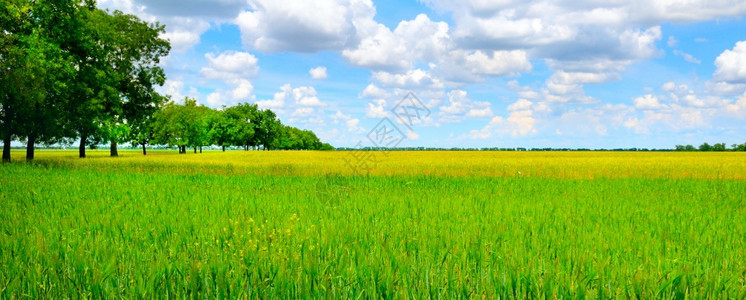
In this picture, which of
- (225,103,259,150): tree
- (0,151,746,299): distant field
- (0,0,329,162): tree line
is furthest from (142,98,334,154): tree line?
(0,151,746,299): distant field

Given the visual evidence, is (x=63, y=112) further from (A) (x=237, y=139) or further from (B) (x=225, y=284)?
(A) (x=237, y=139)

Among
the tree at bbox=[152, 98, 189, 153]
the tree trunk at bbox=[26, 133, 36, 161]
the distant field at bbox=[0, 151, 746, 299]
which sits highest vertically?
the tree at bbox=[152, 98, 189, 153]

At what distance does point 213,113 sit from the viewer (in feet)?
329

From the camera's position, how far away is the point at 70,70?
26.6 meters

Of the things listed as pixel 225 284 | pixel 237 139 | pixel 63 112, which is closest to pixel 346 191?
pixel 225 284

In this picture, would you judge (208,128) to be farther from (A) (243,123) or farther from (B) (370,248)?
(B) (370,248)

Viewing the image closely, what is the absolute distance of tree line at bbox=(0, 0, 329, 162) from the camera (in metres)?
25.3

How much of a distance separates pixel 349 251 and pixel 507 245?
217cm

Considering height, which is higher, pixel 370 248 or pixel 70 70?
pixel 70 70

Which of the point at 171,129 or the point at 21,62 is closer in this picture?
the point at 21,62

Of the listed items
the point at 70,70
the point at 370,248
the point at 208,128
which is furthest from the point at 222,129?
the point at 370,248

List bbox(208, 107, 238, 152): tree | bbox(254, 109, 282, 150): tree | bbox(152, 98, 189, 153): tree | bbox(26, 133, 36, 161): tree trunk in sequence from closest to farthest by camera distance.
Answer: bbox(26, 133, 36, 161): tree trunk < bbox(152, 98, 189, 153): tree < bbox(208, 107, 238, 152): tree < bbox(254, 109, 282, 150): tree

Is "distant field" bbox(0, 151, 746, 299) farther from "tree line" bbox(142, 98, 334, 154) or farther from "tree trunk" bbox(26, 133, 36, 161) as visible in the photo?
"tree line" bbox(142, 98, 334, 154)

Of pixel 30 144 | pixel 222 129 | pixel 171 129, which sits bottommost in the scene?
pixel 30 144
